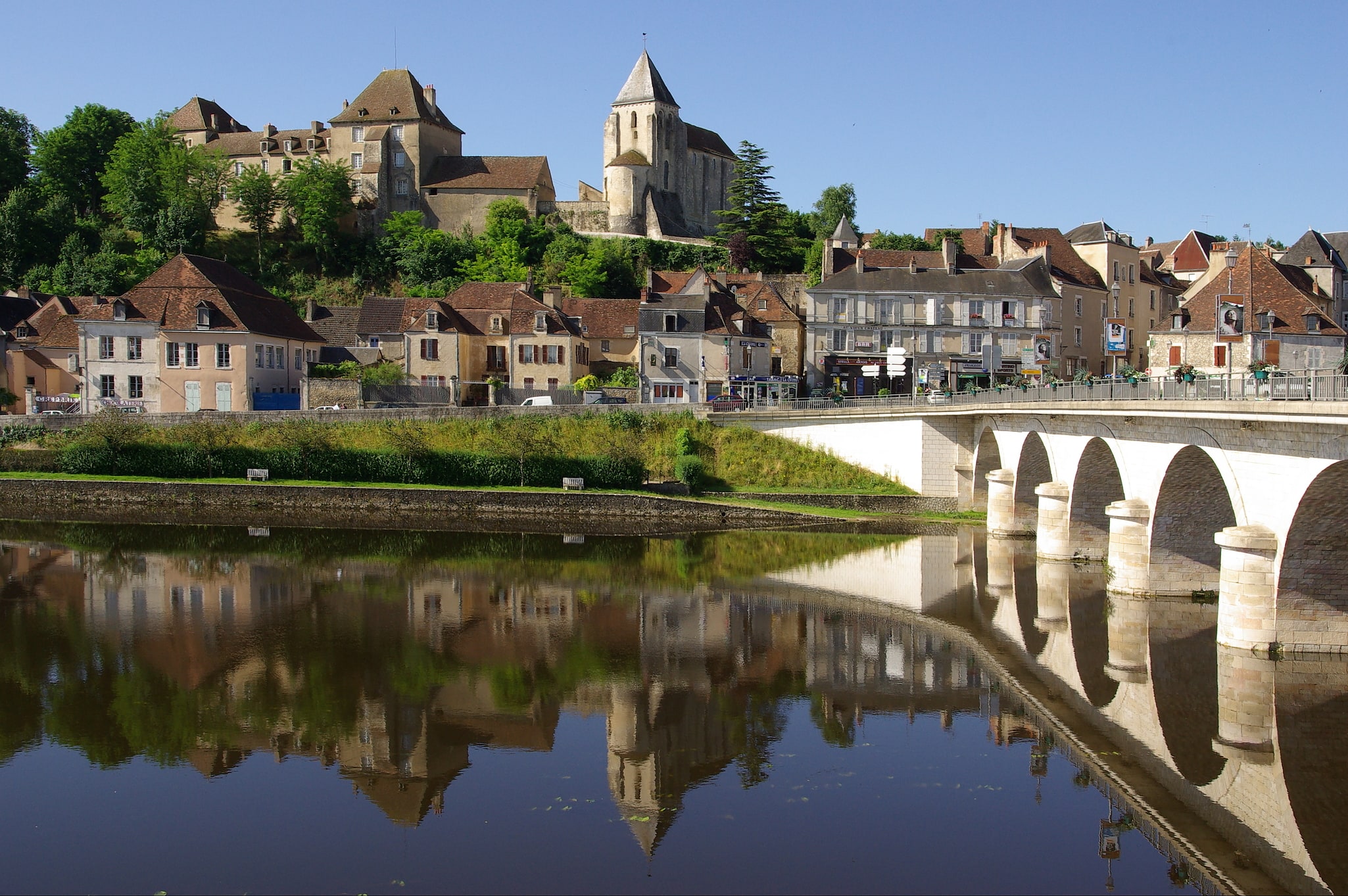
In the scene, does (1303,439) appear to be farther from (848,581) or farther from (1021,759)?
(848,581)

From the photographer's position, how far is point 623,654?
2370 centimetres

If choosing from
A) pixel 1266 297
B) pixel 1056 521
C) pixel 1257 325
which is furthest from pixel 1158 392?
pixel 1266 297

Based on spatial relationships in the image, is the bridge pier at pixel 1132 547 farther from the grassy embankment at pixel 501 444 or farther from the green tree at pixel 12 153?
the green tree at pixel 12 153

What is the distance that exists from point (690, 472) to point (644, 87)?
4473 centimetres

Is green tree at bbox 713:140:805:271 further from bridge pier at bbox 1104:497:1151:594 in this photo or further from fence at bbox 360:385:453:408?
bridge pier at bbox 1104:497:1151:594

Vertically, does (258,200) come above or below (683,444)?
above

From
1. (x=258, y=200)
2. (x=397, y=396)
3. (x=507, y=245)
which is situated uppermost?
(x=258, y=200)

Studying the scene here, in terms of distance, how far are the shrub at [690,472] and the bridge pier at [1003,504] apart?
A: 37.8 feet

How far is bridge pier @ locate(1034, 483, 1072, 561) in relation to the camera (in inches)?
1282

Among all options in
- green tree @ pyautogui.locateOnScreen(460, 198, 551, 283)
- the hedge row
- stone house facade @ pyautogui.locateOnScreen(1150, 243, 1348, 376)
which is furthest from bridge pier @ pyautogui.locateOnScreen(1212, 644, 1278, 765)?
green tree @ pyautogui.locateOnScreen(460, 198, 551, 283)

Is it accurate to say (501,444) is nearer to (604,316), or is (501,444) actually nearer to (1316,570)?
(604,316)

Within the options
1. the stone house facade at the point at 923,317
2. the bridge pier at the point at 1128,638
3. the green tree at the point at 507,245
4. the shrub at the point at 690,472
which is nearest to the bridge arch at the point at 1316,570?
the bridge pier at the point at 1128,638

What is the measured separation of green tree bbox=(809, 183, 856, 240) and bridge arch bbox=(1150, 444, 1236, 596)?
63.4 m

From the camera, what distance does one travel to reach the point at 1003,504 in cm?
3803
